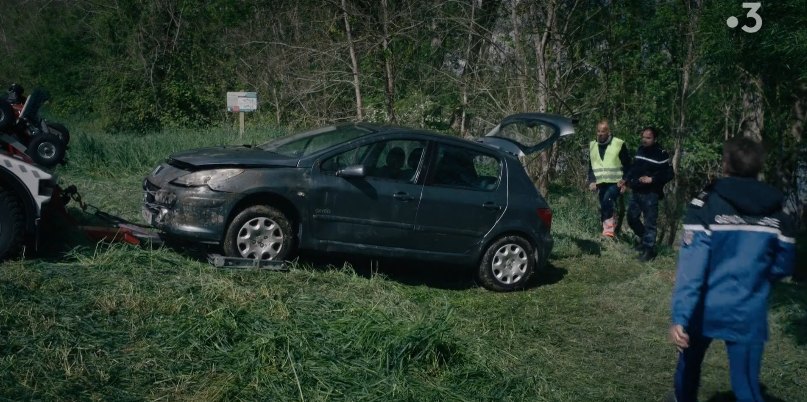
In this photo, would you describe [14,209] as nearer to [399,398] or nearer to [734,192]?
[399,398]

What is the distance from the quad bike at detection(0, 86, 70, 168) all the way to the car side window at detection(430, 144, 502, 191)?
371cm

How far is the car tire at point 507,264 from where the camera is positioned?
32.1ft

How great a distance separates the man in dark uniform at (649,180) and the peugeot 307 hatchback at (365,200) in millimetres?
1853

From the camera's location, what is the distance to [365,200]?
9133mm

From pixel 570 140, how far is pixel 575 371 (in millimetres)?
10482

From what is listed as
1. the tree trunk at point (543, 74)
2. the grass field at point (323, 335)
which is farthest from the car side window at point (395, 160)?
the tree trunk at point (543, 74)

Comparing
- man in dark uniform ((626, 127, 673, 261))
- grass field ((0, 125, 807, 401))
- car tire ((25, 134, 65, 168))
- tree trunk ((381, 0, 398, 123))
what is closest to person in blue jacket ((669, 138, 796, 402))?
grass field ((0, 125, 807, 401))

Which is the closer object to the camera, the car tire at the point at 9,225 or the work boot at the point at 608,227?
the car tire at the point at 9,225

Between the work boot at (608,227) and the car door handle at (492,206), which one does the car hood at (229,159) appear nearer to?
the car door handle at (492,206)

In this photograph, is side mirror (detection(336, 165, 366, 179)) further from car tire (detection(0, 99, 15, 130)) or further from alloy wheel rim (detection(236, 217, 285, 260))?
car tire (detection(0, 99, 15, 130))

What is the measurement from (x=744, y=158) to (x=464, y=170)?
488 cm

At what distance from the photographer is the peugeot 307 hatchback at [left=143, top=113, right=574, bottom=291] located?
8656 mm

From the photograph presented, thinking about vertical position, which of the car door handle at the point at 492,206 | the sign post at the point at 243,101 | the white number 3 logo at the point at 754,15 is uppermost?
the white number 3 logo at the point at 754,15

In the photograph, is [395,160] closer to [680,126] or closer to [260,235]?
[260,235]
